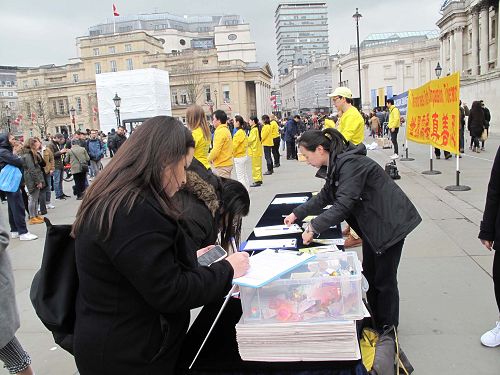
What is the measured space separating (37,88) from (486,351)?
107 meters

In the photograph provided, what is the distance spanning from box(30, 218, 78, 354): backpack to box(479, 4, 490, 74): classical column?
5162 cm

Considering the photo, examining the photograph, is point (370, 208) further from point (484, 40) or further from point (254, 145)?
point (484, 40)

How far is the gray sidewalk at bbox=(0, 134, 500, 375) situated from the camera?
3.47 meters

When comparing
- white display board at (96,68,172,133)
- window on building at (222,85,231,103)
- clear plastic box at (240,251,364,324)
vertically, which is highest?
window on building at (222,85,231,103)

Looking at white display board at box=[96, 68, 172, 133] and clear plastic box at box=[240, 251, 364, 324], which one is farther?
white display board at box=[96, 68, 172, 133]

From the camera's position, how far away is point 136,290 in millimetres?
1711

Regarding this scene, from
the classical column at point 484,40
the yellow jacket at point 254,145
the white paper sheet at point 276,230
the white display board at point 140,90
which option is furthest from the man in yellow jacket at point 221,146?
A: the classical column at point 484,40

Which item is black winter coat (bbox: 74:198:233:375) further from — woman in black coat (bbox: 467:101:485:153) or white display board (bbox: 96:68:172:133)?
white display board (bbox: 96:68:172:133)

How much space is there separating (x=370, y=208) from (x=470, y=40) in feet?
190

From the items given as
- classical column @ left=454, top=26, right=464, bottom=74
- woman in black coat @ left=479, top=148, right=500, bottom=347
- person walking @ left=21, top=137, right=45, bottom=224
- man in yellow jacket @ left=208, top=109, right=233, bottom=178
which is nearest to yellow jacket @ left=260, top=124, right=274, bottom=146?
man in yellow jacket @ left=208, top=109, right=233, bottom=178

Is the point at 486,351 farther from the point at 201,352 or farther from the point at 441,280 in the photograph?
the point at 201,352

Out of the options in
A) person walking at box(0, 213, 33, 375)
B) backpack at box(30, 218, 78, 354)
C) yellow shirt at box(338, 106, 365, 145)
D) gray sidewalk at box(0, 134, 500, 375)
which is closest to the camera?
backpack at box(30, 218, 78, 354)

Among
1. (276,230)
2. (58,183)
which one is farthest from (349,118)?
(58,183)

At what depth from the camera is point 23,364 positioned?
117 inches
